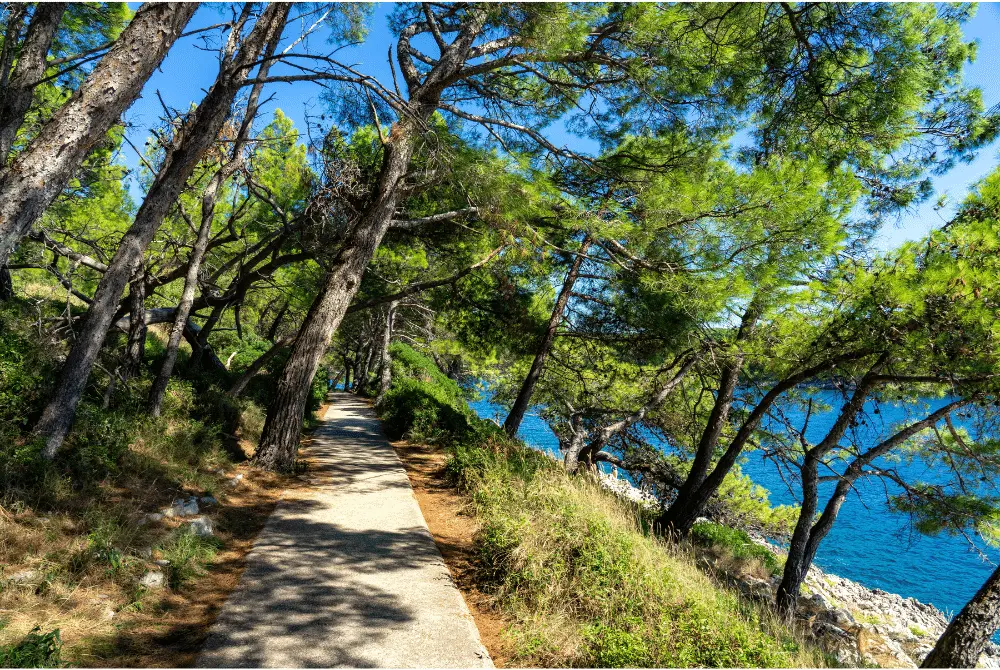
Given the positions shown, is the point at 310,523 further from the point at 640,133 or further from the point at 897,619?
the point at 897,619

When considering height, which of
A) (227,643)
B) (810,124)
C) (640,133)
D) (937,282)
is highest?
(640,133)

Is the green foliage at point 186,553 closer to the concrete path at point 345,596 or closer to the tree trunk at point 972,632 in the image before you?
the concrete path at point 345,596

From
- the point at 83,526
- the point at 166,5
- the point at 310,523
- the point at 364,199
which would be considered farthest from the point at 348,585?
the point at 364,199

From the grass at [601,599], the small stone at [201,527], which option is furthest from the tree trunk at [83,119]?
the grass at [601,599]

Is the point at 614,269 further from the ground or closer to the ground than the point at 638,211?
closer to the ground

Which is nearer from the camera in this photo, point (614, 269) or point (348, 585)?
point (348, 585)

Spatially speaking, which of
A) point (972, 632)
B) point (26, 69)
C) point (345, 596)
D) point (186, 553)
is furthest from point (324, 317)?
point (972, 632)

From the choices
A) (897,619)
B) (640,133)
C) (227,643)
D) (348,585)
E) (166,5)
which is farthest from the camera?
(897,619)

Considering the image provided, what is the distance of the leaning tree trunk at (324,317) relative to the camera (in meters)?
7.35

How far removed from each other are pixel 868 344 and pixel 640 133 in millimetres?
4239

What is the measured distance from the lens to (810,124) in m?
5.81

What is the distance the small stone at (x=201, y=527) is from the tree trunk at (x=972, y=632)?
7078 millimetres

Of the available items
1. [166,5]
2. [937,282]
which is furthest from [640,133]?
[166,5]

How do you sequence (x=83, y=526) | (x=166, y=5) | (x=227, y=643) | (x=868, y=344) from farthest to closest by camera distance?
1. (x=868, y=344)
2. (x=83, y=526)
3. (x=166, y=5)
4. (x=227, y=643)
